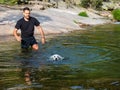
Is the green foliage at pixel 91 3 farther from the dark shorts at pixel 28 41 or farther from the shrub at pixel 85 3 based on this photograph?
the dark shorts at pixel 28 41

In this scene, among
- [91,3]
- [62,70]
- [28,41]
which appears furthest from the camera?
[91,3]

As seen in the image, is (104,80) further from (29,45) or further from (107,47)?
(107,47)

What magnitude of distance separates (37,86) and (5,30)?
18.6 m

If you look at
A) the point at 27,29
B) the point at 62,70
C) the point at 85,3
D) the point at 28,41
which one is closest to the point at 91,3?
the point at 85,3

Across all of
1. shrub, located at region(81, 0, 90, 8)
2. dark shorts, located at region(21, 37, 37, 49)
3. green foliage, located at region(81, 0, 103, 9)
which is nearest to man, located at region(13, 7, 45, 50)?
dark shorts, located at region(21, 37, 37, 49)

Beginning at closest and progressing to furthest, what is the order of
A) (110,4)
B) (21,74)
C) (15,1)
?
(21,74) < (15,1) < (110,4)

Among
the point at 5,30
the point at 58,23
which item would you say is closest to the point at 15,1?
the point at 58,23

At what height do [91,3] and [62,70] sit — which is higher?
[62,70]

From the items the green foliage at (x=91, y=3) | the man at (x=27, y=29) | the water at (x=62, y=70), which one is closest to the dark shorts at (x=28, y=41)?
the man at (x=27, y=29)

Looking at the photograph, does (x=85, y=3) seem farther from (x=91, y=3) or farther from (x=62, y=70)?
(x=62, y=70)

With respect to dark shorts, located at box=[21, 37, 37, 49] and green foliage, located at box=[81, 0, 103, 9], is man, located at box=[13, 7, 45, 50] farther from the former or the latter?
green foliage, located at box=[81, 0, 103, 9]

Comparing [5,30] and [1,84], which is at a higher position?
[1,84]

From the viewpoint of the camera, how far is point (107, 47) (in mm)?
20172

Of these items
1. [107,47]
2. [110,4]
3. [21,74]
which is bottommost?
[110,4]
